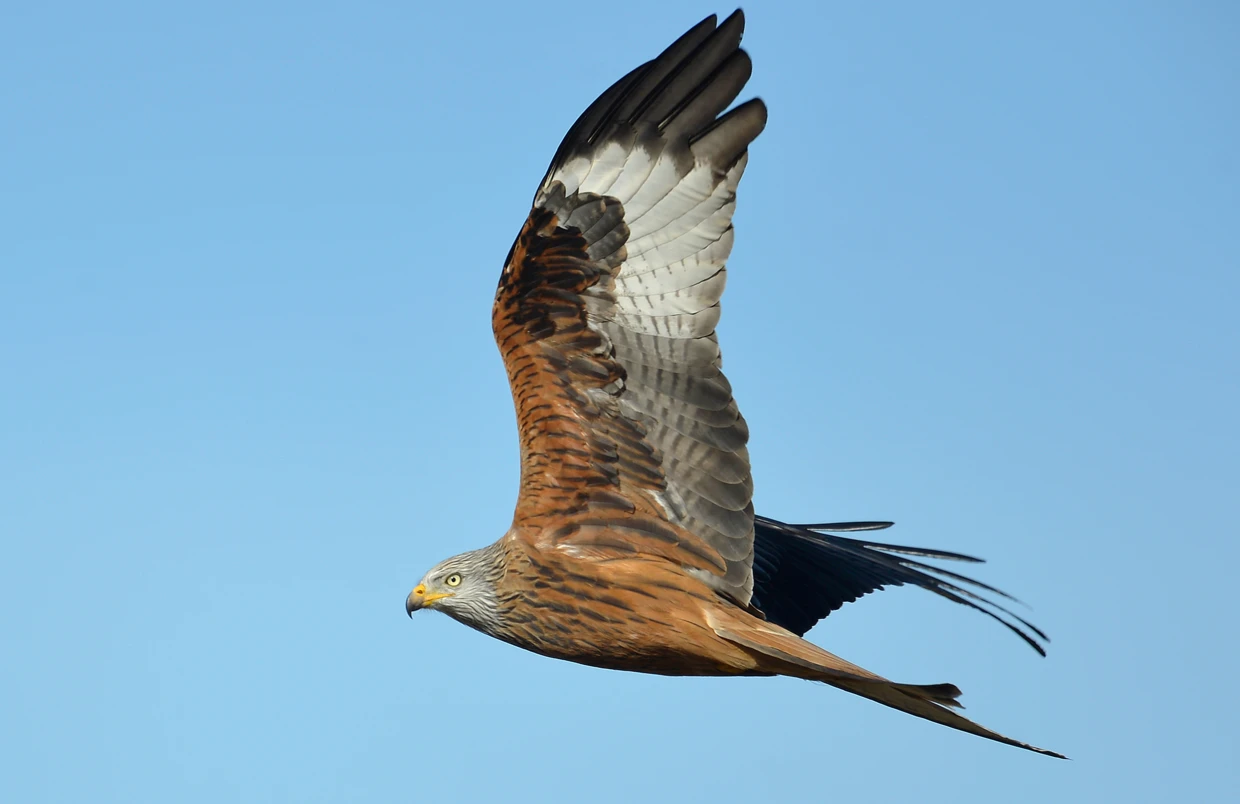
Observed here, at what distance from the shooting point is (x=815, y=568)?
9211mm

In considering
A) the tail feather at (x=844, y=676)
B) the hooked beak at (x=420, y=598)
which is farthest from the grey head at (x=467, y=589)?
the tail feather at (x=844, y=676)

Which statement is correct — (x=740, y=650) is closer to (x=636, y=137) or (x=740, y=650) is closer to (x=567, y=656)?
(x=567, y=656)

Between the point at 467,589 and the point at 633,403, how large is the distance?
4.45ft

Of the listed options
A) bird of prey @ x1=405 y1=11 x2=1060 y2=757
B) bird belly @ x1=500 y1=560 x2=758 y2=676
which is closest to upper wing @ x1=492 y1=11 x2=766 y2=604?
bird of prey @ x1=405 y1=11 x2=1060 y2=757

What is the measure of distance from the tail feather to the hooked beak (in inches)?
62.3

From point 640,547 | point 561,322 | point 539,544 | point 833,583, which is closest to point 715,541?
point 640,547

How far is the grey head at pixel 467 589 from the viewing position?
7145 mm

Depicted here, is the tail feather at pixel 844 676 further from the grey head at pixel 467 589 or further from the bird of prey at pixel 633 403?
the grey head at pixel 467 589

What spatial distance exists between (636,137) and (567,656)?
9.09ft

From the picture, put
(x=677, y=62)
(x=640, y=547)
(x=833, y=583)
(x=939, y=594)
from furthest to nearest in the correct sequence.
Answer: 1. (x=833, y=583)
2. (x=939, y=594)
3. (x=640, y=547)
4. (x=677, y=62)

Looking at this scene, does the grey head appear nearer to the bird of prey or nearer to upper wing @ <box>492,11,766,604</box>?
the bird of prey

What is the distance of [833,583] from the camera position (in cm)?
911

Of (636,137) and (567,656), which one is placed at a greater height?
(636,137)

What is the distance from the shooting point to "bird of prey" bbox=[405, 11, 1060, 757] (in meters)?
6.88
